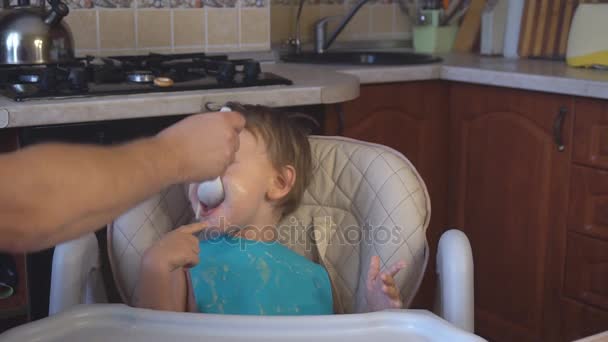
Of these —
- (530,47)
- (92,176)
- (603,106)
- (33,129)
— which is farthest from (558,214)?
(92,176)

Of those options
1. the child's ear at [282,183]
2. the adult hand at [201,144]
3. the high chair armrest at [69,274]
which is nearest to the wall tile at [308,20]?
the child's ear at [282,183]

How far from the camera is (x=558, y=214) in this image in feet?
7.29

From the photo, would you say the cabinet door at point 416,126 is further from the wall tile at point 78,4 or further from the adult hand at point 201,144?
the adult hand at point 201,144

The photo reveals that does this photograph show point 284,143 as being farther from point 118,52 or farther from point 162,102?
point 118,52

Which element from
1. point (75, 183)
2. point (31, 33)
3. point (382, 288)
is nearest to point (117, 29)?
point (31, 33)

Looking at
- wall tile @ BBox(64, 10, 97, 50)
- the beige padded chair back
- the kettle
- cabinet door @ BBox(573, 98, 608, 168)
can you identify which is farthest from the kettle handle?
cabinet door @ BBox(573, 98, 608, 168)

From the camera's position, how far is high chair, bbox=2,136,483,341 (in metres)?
1.07

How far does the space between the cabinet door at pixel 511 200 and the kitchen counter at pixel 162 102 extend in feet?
1.63

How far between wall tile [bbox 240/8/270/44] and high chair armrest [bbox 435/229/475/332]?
1374mm

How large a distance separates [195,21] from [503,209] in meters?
1.02

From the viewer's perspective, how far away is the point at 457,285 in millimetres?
1238

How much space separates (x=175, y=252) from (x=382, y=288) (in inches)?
12.3

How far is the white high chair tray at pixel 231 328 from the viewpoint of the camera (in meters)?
1.05

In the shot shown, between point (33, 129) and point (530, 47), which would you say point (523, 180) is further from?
point (33, 129)
